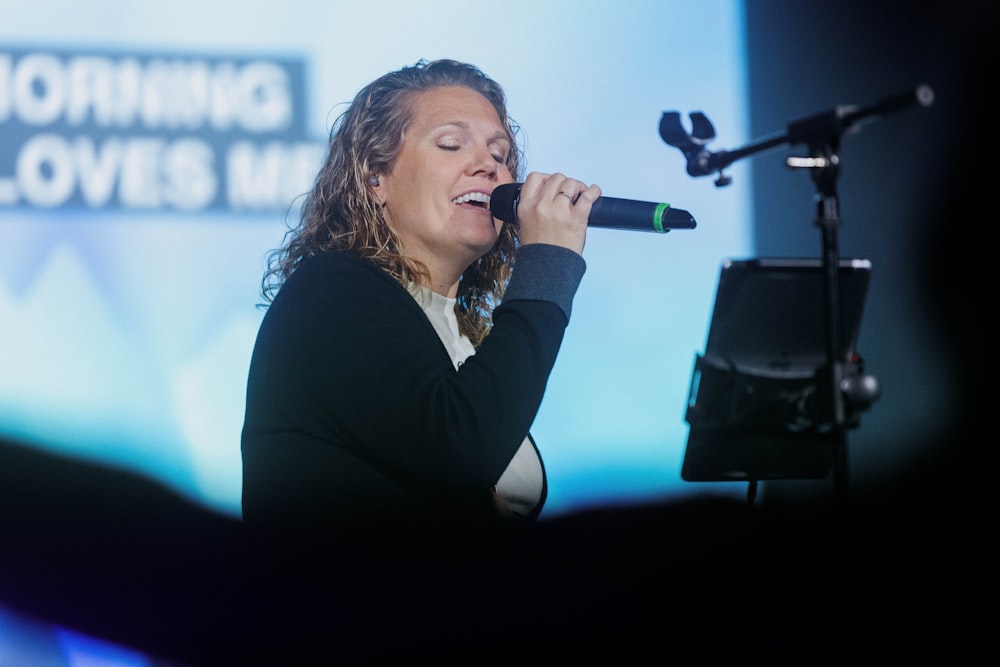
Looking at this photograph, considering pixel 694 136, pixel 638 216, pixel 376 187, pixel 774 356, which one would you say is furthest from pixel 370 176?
pixel 774 356

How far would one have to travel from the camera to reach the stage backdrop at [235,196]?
191 cm

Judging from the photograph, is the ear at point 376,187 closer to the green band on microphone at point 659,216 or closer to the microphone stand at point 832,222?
the green band on microphone at point 659,216

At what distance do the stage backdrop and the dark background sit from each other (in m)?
0.10

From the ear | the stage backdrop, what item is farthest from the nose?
the stage backdrop

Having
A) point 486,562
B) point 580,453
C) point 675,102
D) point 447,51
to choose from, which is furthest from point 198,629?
point 675,102

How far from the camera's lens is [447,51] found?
6.72 feet

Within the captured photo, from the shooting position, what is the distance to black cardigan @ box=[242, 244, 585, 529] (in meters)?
1.10

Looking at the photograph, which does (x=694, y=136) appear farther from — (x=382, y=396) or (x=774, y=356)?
(x=382, y=396)

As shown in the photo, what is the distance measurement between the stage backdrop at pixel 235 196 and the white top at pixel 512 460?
63cm

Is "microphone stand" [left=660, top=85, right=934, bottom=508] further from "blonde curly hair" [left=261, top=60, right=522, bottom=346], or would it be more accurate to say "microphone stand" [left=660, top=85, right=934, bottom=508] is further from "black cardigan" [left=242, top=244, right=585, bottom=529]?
"blonde curly hair" [left=261, top=60, right=522, bottom=346]

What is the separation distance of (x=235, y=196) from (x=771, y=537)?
1.18 m

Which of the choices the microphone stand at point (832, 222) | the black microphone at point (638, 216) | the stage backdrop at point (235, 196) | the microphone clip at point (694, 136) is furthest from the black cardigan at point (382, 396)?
the stage backdrop at point (235, 196)

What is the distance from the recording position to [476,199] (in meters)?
1.40

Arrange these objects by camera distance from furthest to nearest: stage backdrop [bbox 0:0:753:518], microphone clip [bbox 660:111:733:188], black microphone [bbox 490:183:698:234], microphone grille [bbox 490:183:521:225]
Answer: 1. stage backdrop [bbox 0:0:753:518]
2. microphone grille [bbox 490:183:521:225]
3. black microphone [bbox 490:183:698:234]
4. microphone clip [bbox 660:111:733:188]
